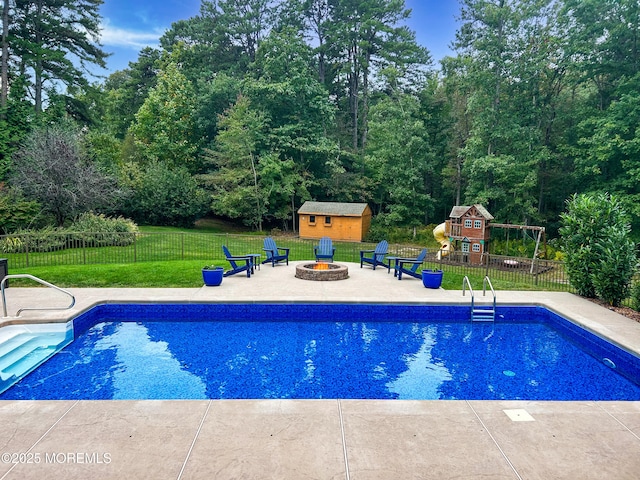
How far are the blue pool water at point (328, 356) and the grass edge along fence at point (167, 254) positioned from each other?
3.92 metres

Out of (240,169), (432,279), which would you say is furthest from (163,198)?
(432,279)

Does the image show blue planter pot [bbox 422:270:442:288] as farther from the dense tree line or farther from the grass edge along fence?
the dense tree line

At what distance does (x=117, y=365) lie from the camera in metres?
6.27

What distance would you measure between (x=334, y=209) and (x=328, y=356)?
1709 centimetres

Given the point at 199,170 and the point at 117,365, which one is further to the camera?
the point at 199,170

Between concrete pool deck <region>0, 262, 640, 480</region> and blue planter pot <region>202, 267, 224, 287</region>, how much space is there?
5.67 metres

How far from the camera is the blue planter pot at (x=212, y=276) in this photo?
1009 centimetres

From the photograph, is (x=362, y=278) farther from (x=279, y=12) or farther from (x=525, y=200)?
(x=279, y=12)

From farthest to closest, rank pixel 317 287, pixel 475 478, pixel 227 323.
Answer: pixel 317 287 → pixel 227 323 → pixel 475 478

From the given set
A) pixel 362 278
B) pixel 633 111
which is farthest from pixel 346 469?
pixel 633 111

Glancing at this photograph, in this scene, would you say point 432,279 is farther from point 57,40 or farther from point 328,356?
point 57,40

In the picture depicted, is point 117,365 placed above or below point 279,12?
below

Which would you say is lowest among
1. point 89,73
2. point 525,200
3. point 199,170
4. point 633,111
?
point 525,200

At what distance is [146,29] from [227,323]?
34549mm
